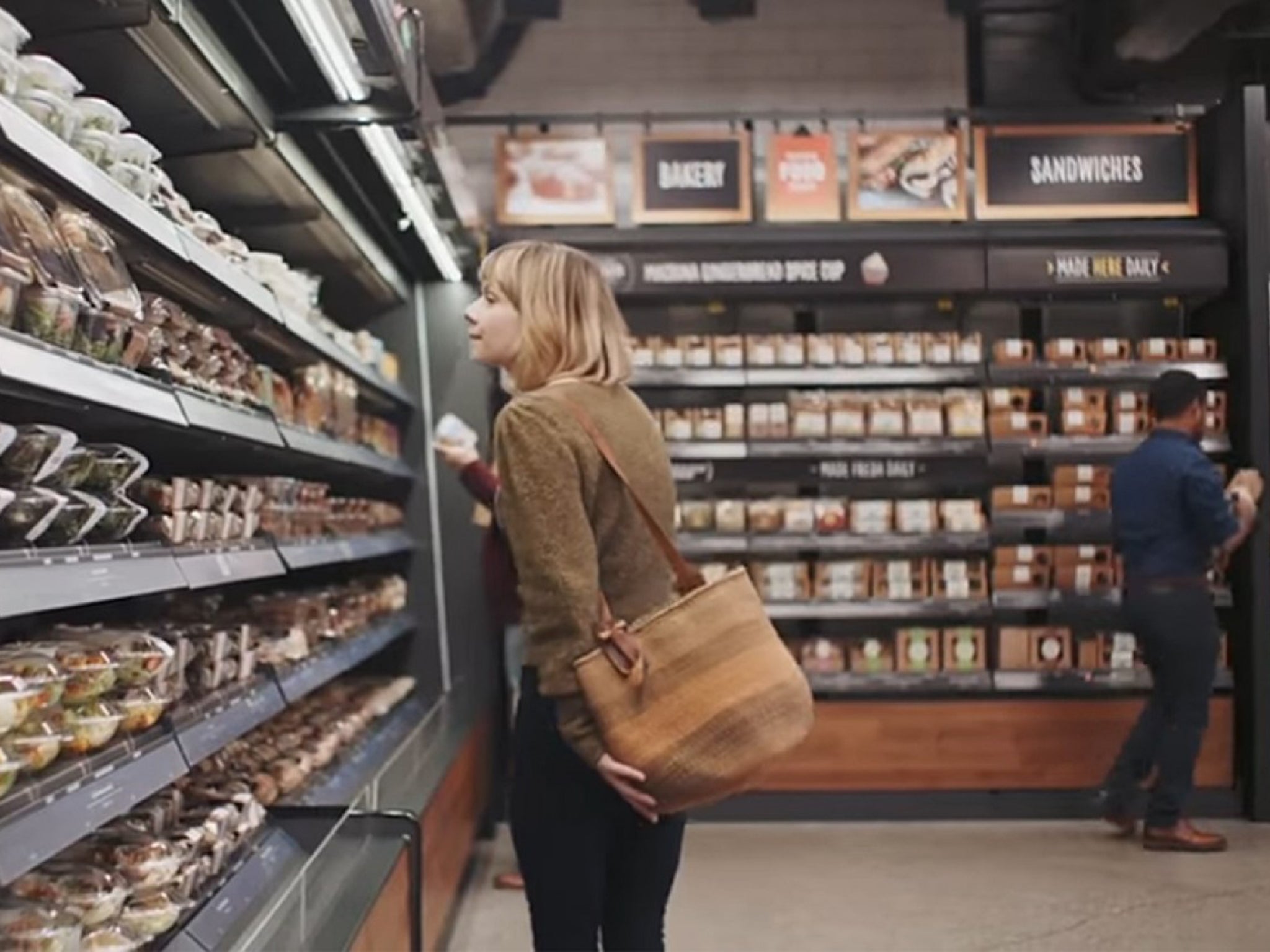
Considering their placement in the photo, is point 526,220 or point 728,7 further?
point 728,7

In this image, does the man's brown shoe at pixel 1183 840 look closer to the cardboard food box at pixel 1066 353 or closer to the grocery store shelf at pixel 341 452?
the cardboard food box at pixel 1066 353

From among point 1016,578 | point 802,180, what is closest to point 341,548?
point 802,180

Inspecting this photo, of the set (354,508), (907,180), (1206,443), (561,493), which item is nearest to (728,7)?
(907,180)

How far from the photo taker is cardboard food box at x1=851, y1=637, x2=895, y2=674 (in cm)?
595

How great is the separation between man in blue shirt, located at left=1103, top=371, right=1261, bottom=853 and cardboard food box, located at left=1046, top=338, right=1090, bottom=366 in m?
0.65

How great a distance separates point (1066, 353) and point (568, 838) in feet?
14.4

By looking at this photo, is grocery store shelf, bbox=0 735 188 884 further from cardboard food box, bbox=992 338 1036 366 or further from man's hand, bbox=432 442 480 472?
cardboard food box, bbox=992 338 1036 366

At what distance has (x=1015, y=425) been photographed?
5934 mm

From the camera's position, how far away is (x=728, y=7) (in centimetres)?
707

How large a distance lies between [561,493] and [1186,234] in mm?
4586

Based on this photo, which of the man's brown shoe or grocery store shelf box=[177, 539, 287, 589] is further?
the man's brown shoe

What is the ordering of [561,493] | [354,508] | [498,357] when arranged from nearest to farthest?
[561,493] → [498,357] → [354,508]

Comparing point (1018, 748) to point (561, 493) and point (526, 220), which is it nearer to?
point (526, 220)

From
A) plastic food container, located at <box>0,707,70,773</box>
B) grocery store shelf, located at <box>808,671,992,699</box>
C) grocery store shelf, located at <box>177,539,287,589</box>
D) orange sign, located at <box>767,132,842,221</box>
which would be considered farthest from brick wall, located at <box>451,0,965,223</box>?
plastic food container, located at <box>0,707,70,773</box>
